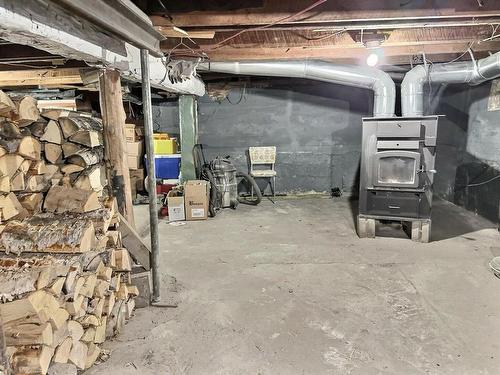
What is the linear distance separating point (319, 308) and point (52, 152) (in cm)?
204

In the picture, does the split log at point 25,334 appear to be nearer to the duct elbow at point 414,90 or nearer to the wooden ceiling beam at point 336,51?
the wooden ceiling beam at point 336,51

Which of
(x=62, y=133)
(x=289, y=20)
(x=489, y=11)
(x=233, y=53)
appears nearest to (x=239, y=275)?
(x=62, y=133)

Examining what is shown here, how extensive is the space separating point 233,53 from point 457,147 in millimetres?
3817

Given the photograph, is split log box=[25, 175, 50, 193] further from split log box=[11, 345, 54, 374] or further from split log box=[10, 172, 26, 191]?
split log box=[11, 345, 54, 374]

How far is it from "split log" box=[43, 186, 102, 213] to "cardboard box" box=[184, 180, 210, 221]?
2582 millimetres

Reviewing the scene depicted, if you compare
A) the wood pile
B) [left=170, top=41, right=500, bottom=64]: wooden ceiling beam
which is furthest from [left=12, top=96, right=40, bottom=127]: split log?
[left=170, top=41, right=500, bottom=64]: wooden ceiling beam

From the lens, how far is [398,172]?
375cm

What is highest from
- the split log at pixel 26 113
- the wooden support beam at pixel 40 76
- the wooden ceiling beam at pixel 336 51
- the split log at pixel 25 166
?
the wooden ceiling beam at pixel 336 51

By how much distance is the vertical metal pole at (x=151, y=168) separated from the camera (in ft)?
7.72

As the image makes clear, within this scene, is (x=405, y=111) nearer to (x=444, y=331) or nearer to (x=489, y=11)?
(x=489, y=11)

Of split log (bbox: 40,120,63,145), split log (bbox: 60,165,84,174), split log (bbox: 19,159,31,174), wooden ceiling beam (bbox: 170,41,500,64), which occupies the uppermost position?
wooden ceiling beam (bbox: 170,41,500,64)

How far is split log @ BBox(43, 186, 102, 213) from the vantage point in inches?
79.0

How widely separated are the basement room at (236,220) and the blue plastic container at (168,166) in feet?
2.26

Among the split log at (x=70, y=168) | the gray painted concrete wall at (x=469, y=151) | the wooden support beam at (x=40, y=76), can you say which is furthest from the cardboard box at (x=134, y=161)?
the gray painted concrete wall at (x=469, y=151)
